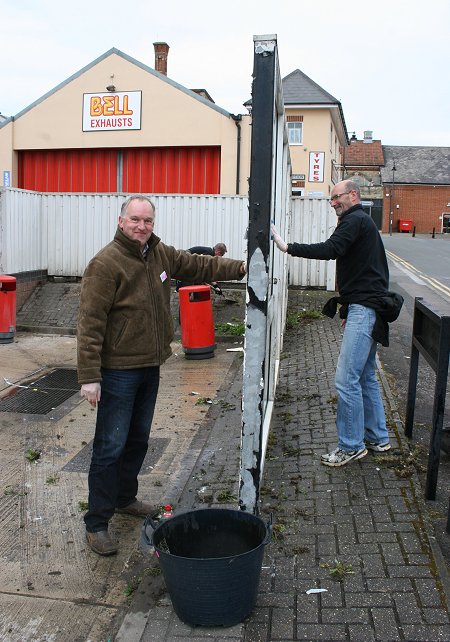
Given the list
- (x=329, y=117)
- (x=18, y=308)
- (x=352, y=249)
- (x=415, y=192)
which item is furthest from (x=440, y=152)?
(x=352, y=249)

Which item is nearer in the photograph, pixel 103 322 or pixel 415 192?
pixel 103 322

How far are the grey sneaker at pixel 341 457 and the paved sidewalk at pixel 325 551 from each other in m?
0.05

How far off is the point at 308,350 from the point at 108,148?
29.7 ft

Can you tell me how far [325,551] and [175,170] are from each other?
1270 cm

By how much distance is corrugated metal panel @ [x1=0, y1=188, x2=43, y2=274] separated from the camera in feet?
36.7

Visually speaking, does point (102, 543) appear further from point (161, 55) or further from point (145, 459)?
point (161, 55)

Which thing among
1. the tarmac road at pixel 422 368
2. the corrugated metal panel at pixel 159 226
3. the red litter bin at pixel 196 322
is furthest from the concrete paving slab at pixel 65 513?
the corrugated metal panel at pixel 159 226

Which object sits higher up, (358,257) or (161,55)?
(161,55)

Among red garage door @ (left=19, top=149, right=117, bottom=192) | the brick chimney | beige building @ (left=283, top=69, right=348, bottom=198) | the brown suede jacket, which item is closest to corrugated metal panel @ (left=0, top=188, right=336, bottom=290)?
red garage door @ (left=19, top=149, right=117, bottom=192)

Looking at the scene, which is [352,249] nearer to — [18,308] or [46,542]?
[46,542]

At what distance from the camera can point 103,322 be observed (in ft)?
11.6

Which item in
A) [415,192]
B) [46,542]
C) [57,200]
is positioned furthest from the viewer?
[415,192]

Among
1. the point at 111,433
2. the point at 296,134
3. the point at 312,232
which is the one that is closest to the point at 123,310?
the point at 111,433

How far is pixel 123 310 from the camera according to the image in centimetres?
363
